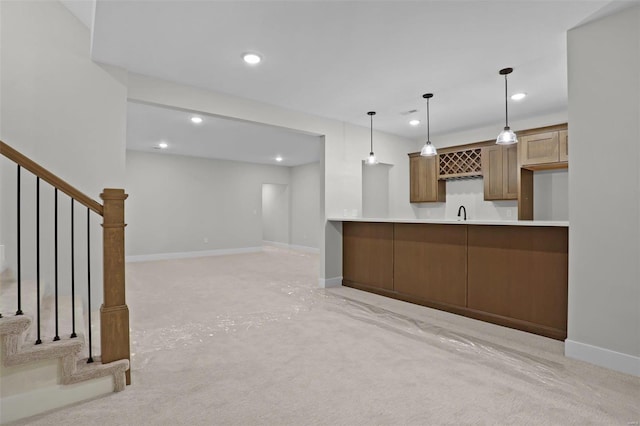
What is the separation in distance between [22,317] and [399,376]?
2.27 meters

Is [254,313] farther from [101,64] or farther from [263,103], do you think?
[101,64]

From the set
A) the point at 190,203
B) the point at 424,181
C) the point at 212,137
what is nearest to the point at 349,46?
the point at 424,181

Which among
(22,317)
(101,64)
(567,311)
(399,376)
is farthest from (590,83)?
(101,64)

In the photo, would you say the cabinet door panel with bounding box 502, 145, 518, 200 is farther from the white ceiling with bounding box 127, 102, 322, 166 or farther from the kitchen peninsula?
the white ceiling with bounding box 127, 102, 322, 166

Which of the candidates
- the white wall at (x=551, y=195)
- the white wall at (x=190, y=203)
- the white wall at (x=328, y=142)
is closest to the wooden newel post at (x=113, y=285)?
the white wall at (x=328, y=142)

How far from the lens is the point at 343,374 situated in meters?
2.27

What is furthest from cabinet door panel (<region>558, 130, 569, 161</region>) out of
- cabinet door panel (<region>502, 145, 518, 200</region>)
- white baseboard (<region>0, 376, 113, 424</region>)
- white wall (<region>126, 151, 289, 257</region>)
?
white wall (<region>126, 151, 289, 257</region>)

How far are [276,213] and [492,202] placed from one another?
702cm

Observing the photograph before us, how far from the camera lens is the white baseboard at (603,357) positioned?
2.28m

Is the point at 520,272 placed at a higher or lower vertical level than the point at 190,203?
lower

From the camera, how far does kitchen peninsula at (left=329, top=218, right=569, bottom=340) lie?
290 centimetres

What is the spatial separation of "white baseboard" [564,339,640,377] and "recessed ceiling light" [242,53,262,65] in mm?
3548

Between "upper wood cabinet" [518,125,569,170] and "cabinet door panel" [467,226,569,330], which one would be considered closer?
"cabinet door panel" [467,226,569,330]

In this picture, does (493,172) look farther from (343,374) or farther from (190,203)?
(190,203)
